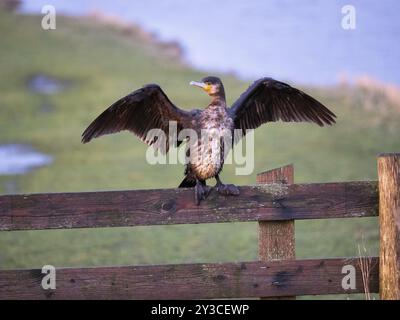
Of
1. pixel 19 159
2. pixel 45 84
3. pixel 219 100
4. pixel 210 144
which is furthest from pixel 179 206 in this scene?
pixel 45 84

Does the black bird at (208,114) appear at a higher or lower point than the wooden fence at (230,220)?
higher

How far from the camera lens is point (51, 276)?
5125mm

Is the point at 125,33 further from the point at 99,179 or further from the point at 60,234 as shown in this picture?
the point at 60,234

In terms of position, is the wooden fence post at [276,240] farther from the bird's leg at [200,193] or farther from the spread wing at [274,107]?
the spread wing at [274,107]

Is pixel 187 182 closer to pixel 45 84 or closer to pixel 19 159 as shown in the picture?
pixel 19 159

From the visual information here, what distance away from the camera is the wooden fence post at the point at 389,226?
5.19m

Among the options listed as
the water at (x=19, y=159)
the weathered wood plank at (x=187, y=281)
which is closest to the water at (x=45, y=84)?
the water at (x=19, y=159)

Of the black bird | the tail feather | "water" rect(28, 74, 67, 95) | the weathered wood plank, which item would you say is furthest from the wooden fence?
"water" rect(28, 74, 67, 95)

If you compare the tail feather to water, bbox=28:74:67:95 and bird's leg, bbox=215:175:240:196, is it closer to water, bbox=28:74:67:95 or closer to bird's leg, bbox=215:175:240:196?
bird's leg, bbox=215:175:240:196

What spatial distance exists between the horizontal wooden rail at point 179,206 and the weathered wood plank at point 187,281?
0.30 m

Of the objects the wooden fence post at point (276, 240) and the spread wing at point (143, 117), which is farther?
the spread wing at point (143, 117)

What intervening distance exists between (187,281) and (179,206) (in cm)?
48

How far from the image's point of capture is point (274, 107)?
6719 millimetres
